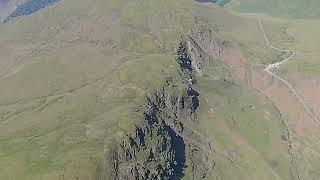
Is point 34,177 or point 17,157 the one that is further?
point 17,157

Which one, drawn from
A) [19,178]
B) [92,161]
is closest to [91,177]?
[92,161]

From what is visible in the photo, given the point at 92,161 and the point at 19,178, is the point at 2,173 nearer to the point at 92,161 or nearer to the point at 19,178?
the point at 19,178

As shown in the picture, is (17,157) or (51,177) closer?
(51,177)

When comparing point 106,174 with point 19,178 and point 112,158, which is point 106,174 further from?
point 19,178

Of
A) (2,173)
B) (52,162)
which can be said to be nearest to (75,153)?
(52,162)

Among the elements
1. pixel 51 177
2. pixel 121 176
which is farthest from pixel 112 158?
pixel 51 177

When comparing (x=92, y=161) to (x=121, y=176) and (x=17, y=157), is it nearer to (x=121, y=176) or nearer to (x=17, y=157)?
(x=121, y=176)

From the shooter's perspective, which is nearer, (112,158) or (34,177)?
(34,177)
